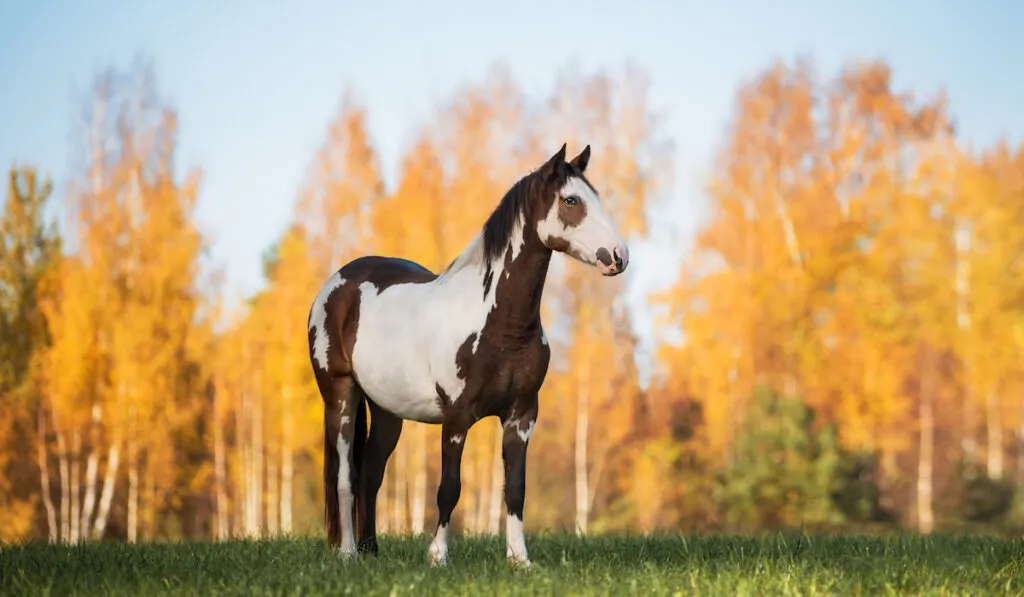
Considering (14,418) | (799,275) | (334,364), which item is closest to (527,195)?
(334,364)

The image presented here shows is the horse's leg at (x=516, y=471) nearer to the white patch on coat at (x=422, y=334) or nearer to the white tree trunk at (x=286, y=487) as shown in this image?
the white patch on coat at (x=422, y=334)

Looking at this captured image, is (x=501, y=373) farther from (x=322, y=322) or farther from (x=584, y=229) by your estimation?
(x=322, y=322)

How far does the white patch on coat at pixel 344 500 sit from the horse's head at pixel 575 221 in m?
2.11

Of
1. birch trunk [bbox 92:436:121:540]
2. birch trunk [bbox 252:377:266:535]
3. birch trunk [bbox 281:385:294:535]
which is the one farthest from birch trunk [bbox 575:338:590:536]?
birch trunk [bbox 92:436:121:540]

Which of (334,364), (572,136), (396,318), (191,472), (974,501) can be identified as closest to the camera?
(396,318)

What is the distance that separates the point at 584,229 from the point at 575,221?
0.07 metres

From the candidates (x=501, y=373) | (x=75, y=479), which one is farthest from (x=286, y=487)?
(x=501, y=373)

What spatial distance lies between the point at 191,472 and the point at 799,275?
49.7 ft

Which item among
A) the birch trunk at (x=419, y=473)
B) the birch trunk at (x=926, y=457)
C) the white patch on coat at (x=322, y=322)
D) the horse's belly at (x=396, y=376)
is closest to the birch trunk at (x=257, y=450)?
the birch trunk at (x=419, y=473)

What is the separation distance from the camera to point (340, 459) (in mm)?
7012

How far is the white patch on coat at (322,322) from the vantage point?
7.19 meters

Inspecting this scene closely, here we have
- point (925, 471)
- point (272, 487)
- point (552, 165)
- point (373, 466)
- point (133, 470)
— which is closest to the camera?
point (552, 165)

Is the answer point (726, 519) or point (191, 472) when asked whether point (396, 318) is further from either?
point (191, 472)

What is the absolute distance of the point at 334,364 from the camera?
7.12 metres
